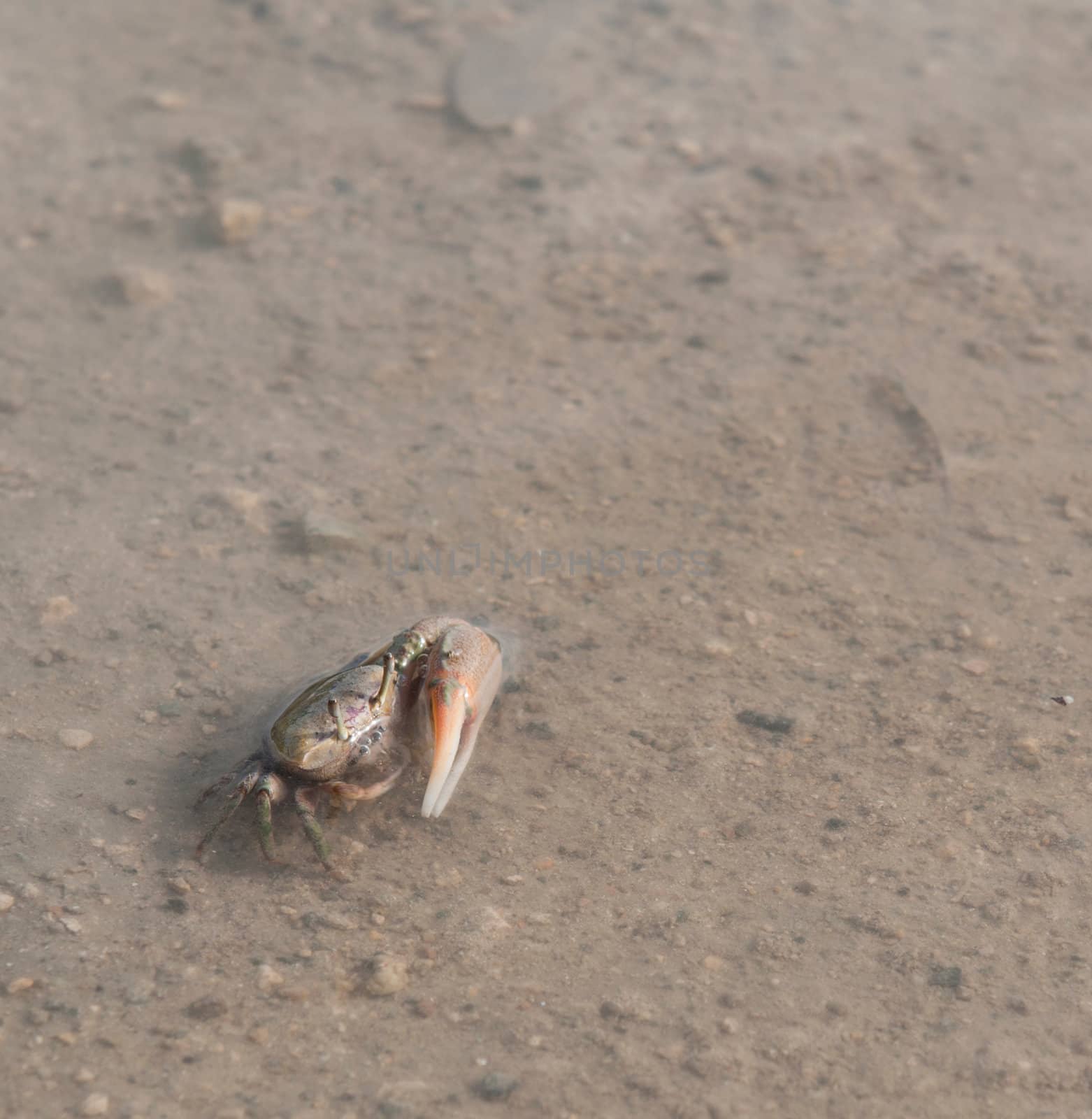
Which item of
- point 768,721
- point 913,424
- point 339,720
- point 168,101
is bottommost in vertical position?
point 168,101

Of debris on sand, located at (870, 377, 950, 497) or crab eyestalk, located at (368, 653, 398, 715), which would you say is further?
debris on sand, located at (870, 377, 950, 497)

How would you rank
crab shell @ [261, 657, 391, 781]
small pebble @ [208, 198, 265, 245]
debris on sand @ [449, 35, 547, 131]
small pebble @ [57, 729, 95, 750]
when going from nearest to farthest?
crab shell @ [261, 657, 391, 781] → small pebble @ [57, 729, 95, 750] → small pebble @ [208, 198, 265, 245] → debris on sand @ [449, 35, 547, 131]

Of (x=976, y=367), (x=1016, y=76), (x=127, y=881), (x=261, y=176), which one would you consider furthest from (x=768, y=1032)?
(x=1016, y=76)

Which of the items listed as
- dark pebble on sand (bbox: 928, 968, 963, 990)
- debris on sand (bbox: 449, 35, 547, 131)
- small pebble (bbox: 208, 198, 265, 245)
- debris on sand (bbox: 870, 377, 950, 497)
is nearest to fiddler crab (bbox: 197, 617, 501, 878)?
dark pebble on sand (bbox: 928, 968, 963, 990)

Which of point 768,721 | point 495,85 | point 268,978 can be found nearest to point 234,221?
point 495,85

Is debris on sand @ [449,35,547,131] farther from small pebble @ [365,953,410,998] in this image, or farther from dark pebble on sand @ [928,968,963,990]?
dark pebble on sand @ [928,968,963,990]

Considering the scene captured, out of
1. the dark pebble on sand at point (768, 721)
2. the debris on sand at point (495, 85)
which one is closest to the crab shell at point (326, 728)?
the dark pebble on sand at point (768, 721)

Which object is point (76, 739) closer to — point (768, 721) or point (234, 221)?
point (768, 721)

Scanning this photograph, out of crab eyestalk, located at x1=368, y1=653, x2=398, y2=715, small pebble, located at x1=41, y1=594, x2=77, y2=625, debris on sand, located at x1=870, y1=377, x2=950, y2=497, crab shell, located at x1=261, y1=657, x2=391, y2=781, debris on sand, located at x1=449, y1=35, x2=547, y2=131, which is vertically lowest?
small pebble, located at x1=41, y1=594, x2=77, y2=625

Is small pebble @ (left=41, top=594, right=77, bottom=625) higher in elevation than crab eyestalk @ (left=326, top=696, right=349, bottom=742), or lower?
lower
